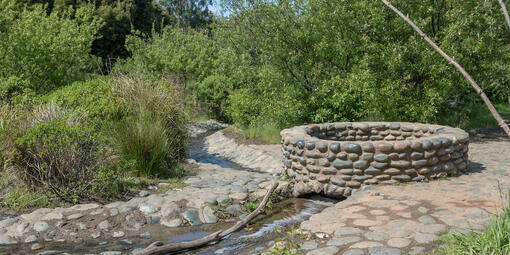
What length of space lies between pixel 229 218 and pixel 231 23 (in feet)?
24.2

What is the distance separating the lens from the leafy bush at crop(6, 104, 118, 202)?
19.6 ft

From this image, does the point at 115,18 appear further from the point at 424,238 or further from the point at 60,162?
the point at 424,238

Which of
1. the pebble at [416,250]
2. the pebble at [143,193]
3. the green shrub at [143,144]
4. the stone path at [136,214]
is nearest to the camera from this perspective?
the pebble at [416,250]

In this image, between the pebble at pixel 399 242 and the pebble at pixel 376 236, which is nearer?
the pebble at pixel 399 242

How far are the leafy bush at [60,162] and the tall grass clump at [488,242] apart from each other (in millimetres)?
4484

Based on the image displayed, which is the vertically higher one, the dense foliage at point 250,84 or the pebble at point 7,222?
the dense foliage at point 250,84

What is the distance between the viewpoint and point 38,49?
34.9ft

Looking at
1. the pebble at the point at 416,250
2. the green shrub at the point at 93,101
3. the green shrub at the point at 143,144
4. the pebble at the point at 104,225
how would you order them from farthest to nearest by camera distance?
the green shrub at the point at 93,101, the green shrub at the point at 143,144, the pebble at the point at 104,225, the pebble at the point at 416,250

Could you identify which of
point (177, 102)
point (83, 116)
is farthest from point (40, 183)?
point (177, 102)

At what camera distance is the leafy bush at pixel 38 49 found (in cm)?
1030

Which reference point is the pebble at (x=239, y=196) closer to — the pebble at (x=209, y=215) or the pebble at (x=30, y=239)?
the pebble at (x=209, y=215)

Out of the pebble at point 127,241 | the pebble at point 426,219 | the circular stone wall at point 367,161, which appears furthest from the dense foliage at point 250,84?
the pebble at point 426,219

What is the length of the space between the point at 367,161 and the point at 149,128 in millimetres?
3608

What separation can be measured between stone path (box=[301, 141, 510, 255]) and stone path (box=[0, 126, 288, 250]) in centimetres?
167
